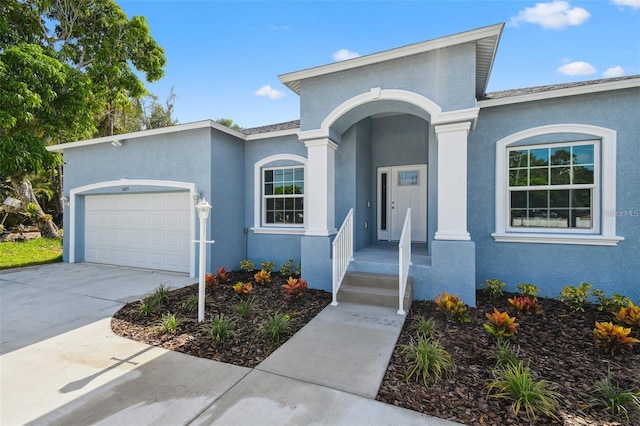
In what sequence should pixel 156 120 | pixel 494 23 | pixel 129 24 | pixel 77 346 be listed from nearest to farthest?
pixel 77 346 → pixel 494 23 → pixel 129 24 → pixel 156 120

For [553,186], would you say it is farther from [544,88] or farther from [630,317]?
[630,317]

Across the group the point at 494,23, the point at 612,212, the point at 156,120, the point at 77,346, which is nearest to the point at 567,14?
the point at 494,23

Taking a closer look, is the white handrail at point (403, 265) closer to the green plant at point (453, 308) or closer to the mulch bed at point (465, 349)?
the mulch bed at point (465, 349)

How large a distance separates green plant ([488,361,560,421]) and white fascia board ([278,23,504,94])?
191 inches

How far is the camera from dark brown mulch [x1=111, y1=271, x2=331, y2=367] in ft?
12.0

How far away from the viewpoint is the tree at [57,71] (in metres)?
8.18

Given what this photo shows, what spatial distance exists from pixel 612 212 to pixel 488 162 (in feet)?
7.05

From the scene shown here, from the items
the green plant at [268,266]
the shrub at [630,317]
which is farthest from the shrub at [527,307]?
the green plant at [268,266]

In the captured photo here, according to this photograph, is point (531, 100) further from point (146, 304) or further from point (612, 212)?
point (146, 304)

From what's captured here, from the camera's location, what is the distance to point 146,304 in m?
5.07

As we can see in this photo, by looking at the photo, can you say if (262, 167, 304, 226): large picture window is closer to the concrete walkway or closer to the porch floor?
the porch floor

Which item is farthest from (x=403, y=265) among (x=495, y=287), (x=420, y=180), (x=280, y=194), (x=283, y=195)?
(x=280, y=194)

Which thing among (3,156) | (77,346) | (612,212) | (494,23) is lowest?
(77,346)

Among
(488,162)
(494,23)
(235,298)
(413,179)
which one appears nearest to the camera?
(494,23)
